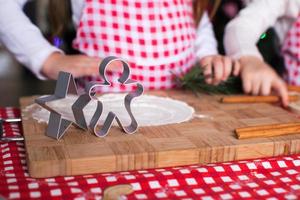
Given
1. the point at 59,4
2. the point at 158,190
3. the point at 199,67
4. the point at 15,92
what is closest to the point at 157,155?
the point at 158,190

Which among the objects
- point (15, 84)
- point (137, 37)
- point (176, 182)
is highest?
point (137, 37)

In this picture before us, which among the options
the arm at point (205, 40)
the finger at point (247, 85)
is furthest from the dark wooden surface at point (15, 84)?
the finger at point (247, 85)

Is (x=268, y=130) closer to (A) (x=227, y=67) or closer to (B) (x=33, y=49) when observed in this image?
(A) (x=227, y=67)

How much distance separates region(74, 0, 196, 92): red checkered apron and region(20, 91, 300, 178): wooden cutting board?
10.1 inches

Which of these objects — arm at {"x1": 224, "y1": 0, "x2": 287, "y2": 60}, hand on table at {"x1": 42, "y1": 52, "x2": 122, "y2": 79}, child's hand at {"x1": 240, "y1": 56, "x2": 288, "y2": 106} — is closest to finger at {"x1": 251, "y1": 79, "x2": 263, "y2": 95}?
child's hand at {"x1": 240, "y1": 56, "x2": 288, "y2": 106}

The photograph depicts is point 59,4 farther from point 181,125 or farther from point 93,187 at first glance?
point 93,187

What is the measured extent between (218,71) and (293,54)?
24cm

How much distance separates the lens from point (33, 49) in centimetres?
85

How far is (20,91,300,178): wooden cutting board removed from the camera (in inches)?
19.4

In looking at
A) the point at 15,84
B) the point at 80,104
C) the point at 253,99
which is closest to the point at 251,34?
the point at 253,99

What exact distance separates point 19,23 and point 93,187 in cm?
50

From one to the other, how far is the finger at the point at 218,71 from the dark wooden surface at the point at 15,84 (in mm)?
1266

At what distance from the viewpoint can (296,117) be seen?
68 centimetres

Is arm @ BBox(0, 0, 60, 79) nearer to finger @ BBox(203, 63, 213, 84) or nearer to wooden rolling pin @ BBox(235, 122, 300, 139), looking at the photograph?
finger @ BBox(203, 63, 213, 84)
